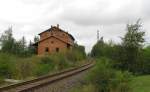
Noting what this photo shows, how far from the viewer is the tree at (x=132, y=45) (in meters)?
29.2

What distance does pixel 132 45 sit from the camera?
29.2 m

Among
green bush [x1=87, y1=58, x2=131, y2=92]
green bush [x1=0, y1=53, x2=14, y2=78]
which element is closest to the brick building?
green bush [x1=0, y1=53, x2=14, y2=78]

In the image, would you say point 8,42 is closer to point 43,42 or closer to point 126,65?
A: point 43,42

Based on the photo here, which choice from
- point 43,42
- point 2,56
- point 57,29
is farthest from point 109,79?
point 57,29

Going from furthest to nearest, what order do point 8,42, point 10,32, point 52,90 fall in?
point 10,32 < point 8,42 < point 52,90

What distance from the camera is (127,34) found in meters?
29.7

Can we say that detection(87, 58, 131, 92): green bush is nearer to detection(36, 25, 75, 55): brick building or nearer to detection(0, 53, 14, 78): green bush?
detection(0, 53, 14, 78): green bush

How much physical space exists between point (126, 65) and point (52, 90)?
13.2m

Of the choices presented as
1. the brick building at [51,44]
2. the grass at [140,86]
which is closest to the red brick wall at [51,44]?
the brick building at [51,44]

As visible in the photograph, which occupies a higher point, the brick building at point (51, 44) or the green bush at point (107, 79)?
the brick building at point (51, 44)

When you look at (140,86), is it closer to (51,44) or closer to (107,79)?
(107,79)

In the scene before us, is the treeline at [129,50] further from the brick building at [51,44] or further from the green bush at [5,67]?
the brick building at [51,44]

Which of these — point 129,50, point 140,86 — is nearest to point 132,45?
point 129,50

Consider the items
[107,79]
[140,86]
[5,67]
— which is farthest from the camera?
[5,67]
